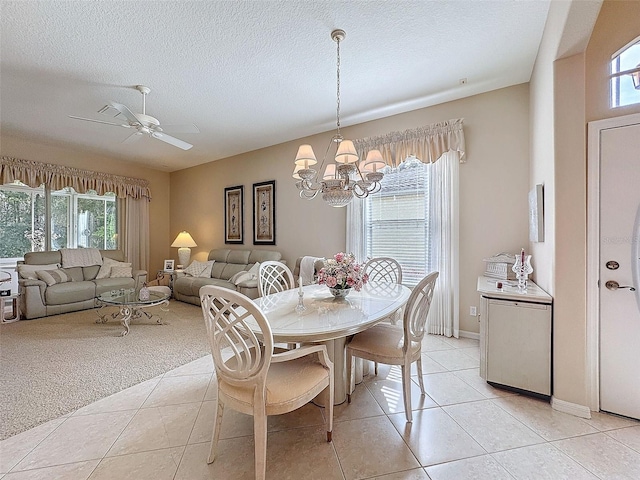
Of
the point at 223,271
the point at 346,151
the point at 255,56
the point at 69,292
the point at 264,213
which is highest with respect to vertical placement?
the point at 255,56

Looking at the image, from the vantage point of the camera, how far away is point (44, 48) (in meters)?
2.47

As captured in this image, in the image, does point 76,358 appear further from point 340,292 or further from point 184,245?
point 184,245

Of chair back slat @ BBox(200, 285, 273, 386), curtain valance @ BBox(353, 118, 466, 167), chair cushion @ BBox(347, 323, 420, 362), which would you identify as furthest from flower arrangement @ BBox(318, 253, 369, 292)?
curtain valance @ BBox(353, 118, 466, 167)

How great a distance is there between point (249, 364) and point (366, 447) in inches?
36.3

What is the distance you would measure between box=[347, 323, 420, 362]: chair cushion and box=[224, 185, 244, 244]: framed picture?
13.6 ft

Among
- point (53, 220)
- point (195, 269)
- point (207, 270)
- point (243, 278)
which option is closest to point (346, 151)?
point (243, 278)

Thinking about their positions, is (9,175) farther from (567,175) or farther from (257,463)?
(567,175)

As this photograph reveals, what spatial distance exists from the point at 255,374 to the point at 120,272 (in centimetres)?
520

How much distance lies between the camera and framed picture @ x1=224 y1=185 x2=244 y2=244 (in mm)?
5758

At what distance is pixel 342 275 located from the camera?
2.25m

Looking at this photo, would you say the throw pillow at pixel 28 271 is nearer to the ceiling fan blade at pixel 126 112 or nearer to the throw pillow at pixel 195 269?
the throw pillow at pixel 195 269

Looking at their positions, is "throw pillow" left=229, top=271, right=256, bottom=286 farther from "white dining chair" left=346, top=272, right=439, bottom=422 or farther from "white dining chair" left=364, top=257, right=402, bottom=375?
"white dining chair" left=346, top=272, right=439, bottom=422

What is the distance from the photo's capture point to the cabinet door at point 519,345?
2107 mm

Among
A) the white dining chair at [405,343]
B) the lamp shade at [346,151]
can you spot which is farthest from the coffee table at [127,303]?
the lamp shade at [346,151]
